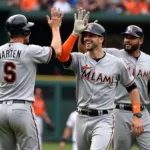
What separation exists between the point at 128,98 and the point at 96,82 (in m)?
0.94

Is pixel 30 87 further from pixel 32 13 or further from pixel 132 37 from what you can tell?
pixel 32 13

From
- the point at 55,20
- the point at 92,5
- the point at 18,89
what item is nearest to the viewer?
the point at 18,89

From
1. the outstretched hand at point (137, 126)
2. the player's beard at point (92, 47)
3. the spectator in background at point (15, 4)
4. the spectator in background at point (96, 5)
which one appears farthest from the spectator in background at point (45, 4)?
the outstretched hand at point (137, 126)

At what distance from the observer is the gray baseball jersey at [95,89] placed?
9.40 m

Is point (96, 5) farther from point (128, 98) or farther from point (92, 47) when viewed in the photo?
point (92, 47)

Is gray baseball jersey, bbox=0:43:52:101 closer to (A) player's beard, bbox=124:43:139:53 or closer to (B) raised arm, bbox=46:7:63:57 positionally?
(B) raised arm, bbox=46:7:63:57

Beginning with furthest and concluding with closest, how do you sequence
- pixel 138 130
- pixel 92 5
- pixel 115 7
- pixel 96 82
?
pixel 115 7, pixel 92 5, pixel 138 130, pixel 96 82

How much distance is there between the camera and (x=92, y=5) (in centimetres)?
1978

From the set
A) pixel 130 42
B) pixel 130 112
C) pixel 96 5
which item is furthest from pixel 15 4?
pixel 130 112

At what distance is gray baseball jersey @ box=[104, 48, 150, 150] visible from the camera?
1011 cm

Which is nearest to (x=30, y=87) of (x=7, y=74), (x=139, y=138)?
(x=7, y=74)

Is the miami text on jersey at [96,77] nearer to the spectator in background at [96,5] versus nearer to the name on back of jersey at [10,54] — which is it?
the name on back of jersey at [10,54]

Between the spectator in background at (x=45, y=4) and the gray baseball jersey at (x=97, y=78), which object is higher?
the gray baseball jersey at (x=97, y=78)

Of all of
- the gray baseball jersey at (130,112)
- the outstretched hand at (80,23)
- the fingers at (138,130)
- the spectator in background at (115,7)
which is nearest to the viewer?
the outstretched hand at (80,23)
